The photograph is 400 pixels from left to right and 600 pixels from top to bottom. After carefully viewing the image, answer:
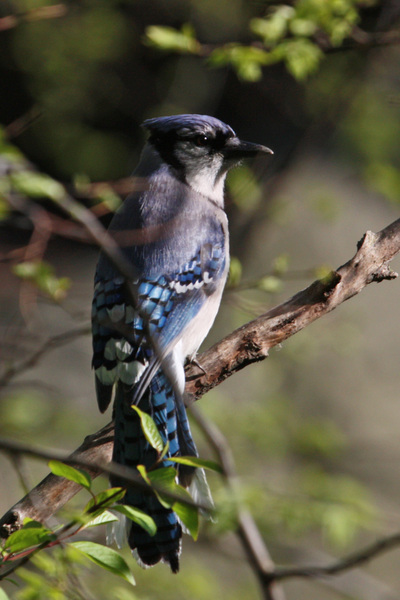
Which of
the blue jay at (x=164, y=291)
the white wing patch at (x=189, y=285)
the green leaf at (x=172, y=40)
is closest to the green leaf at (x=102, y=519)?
the blue jay at (x=164, y=291)

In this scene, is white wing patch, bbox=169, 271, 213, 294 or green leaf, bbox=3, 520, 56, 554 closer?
green leaf, bbox=3, 520, 56, 554

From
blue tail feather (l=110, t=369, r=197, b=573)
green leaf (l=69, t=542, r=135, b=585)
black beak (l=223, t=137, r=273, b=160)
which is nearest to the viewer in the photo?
green leaf (l=69, t=542, r=135, b=585)

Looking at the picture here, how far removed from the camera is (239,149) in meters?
2.98

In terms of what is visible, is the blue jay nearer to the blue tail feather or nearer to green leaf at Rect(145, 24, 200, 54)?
the blue tail feather

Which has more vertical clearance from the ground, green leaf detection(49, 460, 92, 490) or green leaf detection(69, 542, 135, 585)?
green leaf detection(49, 460, 92, 490)

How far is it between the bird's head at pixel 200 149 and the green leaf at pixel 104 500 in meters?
1.79

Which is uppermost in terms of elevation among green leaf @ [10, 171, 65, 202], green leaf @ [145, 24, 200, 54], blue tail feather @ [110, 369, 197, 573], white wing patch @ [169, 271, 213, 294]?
green leaf @ [145, 24, 200, 54]

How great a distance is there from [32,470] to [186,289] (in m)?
3.14

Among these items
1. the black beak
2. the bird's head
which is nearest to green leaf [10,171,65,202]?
the bird's head

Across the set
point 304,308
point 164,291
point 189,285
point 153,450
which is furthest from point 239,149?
point 153,450

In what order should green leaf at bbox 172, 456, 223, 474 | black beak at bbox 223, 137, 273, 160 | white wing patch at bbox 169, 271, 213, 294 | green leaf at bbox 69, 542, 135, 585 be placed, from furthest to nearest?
black beak at bbox 223, 137, 273, 160 < white wing patch at bbox 169, 271, 213, 294 < green leaf at bbox 69, 542, 135, 585 < green leaf at bbox 172, 456, 223, 474

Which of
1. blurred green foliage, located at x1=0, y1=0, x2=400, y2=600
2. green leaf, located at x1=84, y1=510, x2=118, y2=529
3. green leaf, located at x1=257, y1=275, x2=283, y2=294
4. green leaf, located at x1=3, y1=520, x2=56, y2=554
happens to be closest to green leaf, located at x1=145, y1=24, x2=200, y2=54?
blurred green foliage, located at x1=0, y1=0, x2=400, y2=600

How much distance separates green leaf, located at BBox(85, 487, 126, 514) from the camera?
1.40 meters

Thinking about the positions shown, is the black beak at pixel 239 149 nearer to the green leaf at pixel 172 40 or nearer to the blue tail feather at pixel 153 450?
the green leaf at pixel 172 40
